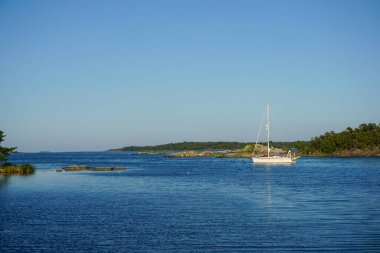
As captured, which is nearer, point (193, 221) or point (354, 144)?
point (193, 221)

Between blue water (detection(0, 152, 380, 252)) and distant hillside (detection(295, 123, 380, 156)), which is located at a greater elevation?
distant hillside (detection(295, 123, 380, 156))

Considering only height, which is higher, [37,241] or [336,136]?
[336,136]

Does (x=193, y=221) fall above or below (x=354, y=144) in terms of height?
below

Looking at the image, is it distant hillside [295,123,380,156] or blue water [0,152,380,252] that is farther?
distant hillside [295,123,380,156]

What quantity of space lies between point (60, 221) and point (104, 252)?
11.4 m

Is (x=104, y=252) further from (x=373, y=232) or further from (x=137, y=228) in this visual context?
(x=373, y=232)

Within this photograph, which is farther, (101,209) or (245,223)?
(101,209)

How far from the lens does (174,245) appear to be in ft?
90.3

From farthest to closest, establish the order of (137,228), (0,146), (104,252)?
1. (0,146)
2. (137,228)
3. (104,252)

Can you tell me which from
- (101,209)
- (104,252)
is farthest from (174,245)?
(101,209)

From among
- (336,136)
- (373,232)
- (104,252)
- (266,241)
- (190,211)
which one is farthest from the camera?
(336,136)

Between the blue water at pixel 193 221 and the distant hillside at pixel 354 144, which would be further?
the distant hillside at pixel 354 144

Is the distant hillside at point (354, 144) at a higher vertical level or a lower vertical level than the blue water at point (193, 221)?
higher

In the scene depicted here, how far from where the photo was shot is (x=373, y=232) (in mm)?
30031
